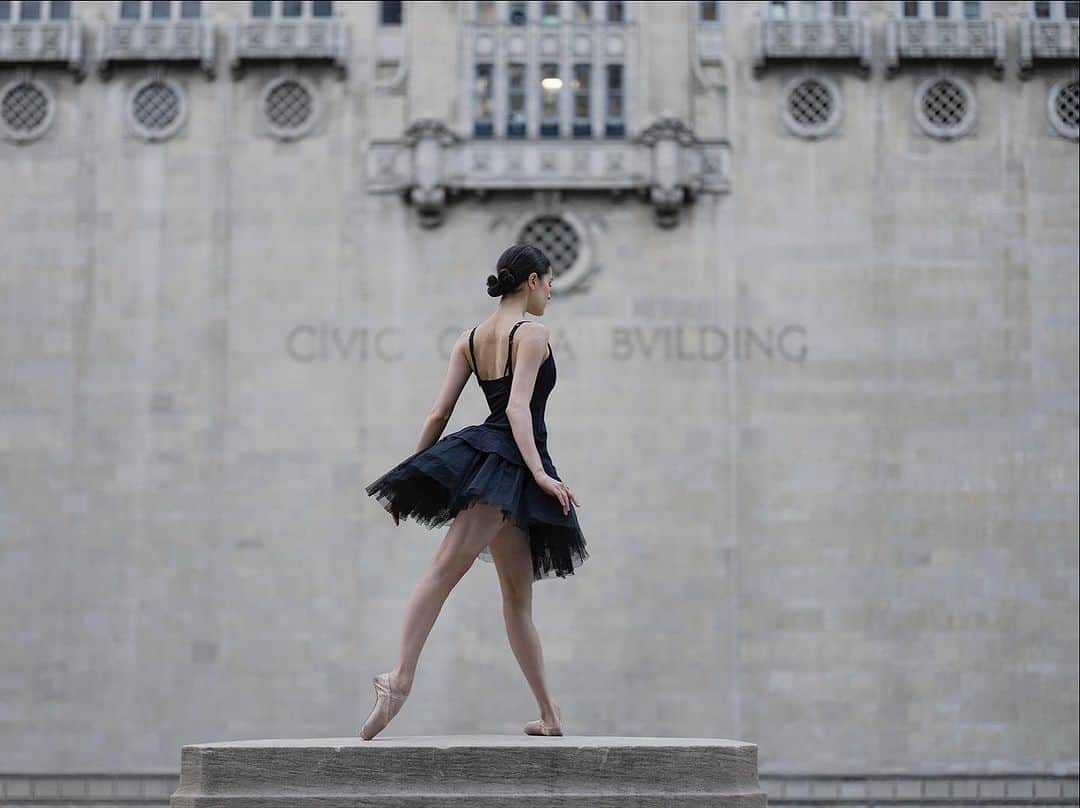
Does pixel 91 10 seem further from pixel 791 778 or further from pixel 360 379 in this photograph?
pixel 791 778

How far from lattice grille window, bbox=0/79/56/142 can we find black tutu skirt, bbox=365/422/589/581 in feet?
88.9

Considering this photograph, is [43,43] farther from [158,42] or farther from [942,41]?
[942,41]

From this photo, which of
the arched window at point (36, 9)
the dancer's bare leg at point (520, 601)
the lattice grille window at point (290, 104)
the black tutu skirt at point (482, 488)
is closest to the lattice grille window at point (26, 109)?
the arched window at point (36, 9)

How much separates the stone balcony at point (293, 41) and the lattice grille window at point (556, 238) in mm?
4822

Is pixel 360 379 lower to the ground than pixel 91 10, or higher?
lower

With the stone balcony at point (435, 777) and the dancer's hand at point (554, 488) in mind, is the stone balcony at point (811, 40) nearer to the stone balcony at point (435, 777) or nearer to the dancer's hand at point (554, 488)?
the dancer's hand at point (554, 488)

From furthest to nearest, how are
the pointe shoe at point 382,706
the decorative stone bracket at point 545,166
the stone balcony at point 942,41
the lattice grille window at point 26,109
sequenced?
1. the lattice grille window at point 26,109
2. the stone balcony at point 942,41
3. the decorative stone bracket at point 545,166
4. the pointe shoe at point 382,706

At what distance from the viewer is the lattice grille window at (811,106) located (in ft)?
115

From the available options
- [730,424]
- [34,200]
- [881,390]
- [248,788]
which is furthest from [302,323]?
[248,788]

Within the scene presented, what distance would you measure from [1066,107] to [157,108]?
17.9 metres

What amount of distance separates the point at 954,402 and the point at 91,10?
734 inches

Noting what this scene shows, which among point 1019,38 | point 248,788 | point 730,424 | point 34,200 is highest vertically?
point 1019,38

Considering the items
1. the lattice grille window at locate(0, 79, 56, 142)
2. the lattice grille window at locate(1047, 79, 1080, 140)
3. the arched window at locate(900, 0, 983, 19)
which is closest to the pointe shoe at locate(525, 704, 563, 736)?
the lattice grille window at locate(1047, 79, 1080, 140)

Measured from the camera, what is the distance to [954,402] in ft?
112
